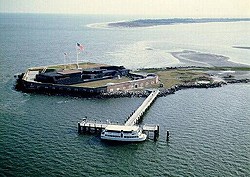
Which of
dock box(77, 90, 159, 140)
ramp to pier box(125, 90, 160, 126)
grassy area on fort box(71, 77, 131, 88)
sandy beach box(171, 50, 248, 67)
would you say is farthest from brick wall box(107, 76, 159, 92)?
sandy beach box(171, 50, 248, 67)

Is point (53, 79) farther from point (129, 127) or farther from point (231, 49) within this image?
point (231, 49)

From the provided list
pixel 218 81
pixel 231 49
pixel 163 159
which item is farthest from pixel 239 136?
pixel 231 49

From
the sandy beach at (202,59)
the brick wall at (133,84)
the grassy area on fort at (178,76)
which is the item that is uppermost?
the brick wall at (133,84)

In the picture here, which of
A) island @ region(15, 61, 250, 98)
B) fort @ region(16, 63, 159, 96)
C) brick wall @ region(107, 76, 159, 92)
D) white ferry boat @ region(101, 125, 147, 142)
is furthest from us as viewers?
brick wall @ region(107, 76, 159, 92)

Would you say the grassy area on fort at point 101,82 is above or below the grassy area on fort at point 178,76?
above

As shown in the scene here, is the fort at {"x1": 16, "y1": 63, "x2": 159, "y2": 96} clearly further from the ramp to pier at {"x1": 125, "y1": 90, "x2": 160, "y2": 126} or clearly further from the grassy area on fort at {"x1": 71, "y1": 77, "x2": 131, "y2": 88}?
the ramp to pier at {"x1": 125, "y1": 90, "x2": 160, "y2": 126}

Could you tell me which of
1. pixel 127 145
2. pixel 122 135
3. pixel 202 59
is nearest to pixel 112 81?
pixel 122 135

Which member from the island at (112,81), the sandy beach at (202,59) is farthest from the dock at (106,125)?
the sandy beach at (202,59)

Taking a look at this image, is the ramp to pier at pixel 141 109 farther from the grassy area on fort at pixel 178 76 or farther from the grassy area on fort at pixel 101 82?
the grassy area on fort at pixel 101 82
